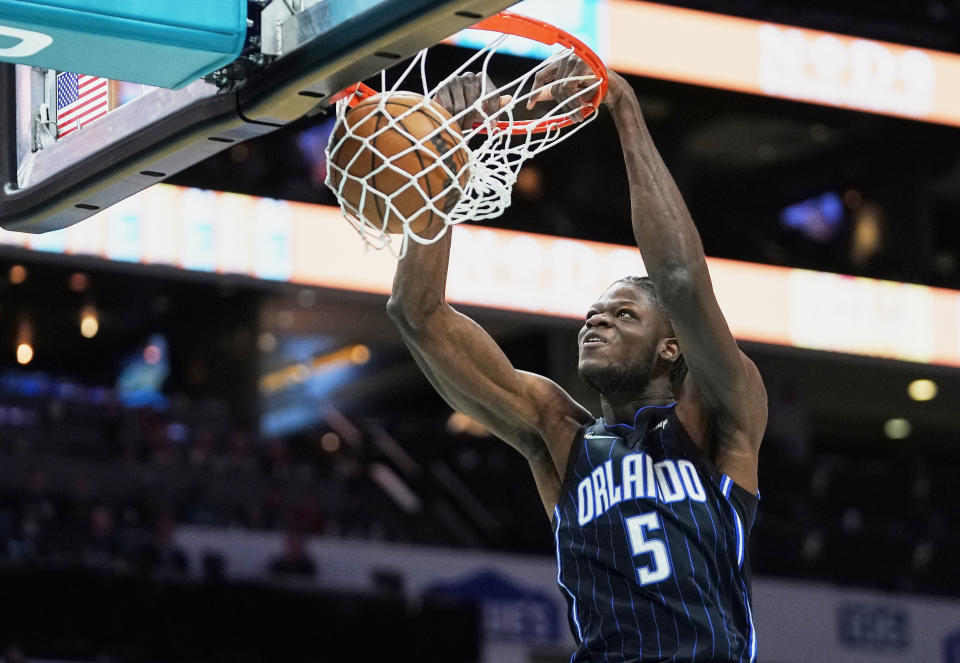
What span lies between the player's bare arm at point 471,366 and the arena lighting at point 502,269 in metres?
5.96

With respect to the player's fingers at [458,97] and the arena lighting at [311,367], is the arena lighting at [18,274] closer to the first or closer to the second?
the arena lighting at [311,367]

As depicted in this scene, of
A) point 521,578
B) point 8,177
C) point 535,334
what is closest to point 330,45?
point 8,177

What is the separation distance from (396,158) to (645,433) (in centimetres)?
85

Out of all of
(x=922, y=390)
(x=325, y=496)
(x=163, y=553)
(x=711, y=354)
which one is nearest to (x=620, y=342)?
(x=711, y=354)

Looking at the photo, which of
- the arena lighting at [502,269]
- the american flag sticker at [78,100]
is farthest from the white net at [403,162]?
the arena lighting at [502,269]

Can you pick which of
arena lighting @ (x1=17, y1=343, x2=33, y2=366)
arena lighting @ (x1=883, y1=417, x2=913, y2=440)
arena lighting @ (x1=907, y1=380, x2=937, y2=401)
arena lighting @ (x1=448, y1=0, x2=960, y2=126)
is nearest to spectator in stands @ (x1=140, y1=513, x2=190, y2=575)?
arena lighting @ (x1=448, y1=0, x2=960, y2=126)

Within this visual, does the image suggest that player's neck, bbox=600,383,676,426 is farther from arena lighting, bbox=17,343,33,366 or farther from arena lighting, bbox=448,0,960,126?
arena lighting, bbox=17,343,33,366

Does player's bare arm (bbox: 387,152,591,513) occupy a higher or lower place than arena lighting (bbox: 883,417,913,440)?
higher

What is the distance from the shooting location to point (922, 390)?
762 inches

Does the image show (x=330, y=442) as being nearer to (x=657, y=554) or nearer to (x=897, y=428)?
(x=897, y=428)

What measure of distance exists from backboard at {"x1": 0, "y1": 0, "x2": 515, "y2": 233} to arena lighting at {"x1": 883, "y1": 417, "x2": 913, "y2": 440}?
18.6m

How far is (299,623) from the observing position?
32.9 ft

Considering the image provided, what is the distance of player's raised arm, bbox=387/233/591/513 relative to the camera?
3.78 meters

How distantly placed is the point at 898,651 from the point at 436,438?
4306 mm
